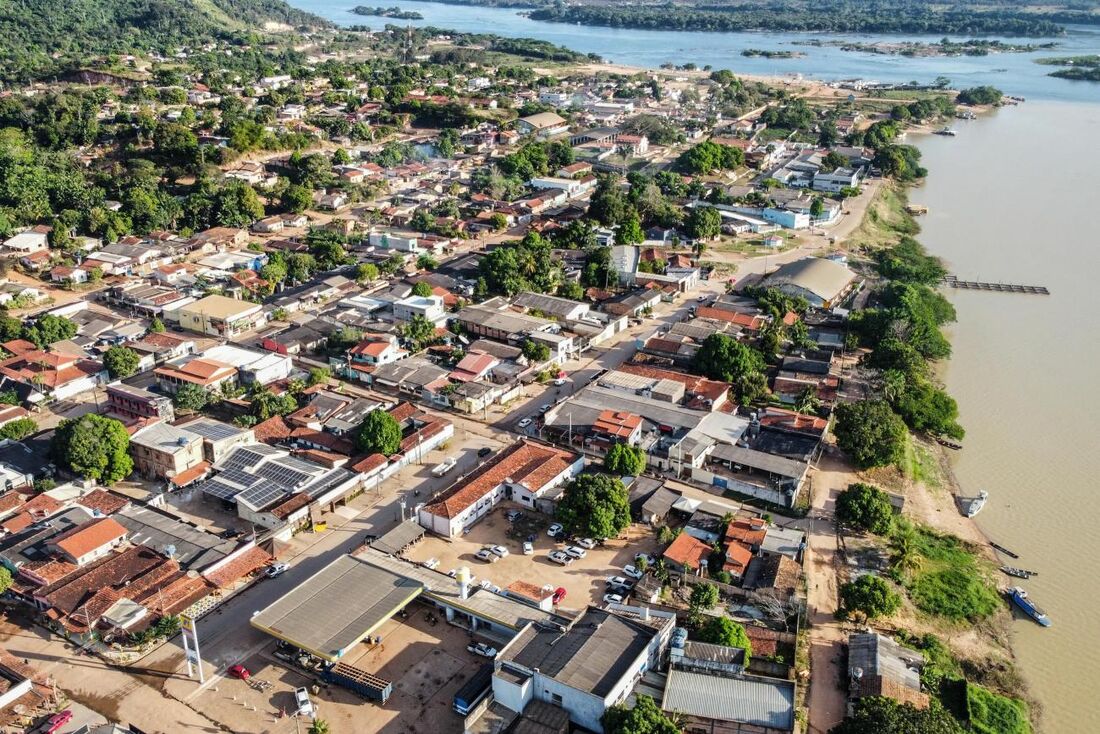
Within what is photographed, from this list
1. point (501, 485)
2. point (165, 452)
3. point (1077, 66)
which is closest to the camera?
point (501, 485)

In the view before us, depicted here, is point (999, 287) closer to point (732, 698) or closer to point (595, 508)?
point (595, 508)

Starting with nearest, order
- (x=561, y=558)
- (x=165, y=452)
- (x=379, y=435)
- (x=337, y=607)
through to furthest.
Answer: (x=337, y=607) → (x=561, y=558) → (x=165, y=452) → (x=379, y=435)

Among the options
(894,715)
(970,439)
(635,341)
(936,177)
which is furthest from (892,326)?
(936,177)

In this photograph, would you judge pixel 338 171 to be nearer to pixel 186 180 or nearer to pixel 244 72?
pixel 186 180

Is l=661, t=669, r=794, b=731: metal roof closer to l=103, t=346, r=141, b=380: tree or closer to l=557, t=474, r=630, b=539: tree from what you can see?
l=557, t=474, r=630, b=539: tree

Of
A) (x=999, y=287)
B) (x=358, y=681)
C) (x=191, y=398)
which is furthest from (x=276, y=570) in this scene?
(x=999, y=287)

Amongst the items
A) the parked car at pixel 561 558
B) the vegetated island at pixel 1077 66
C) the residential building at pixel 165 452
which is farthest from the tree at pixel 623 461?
the vegetated island at pixel 1077 66
